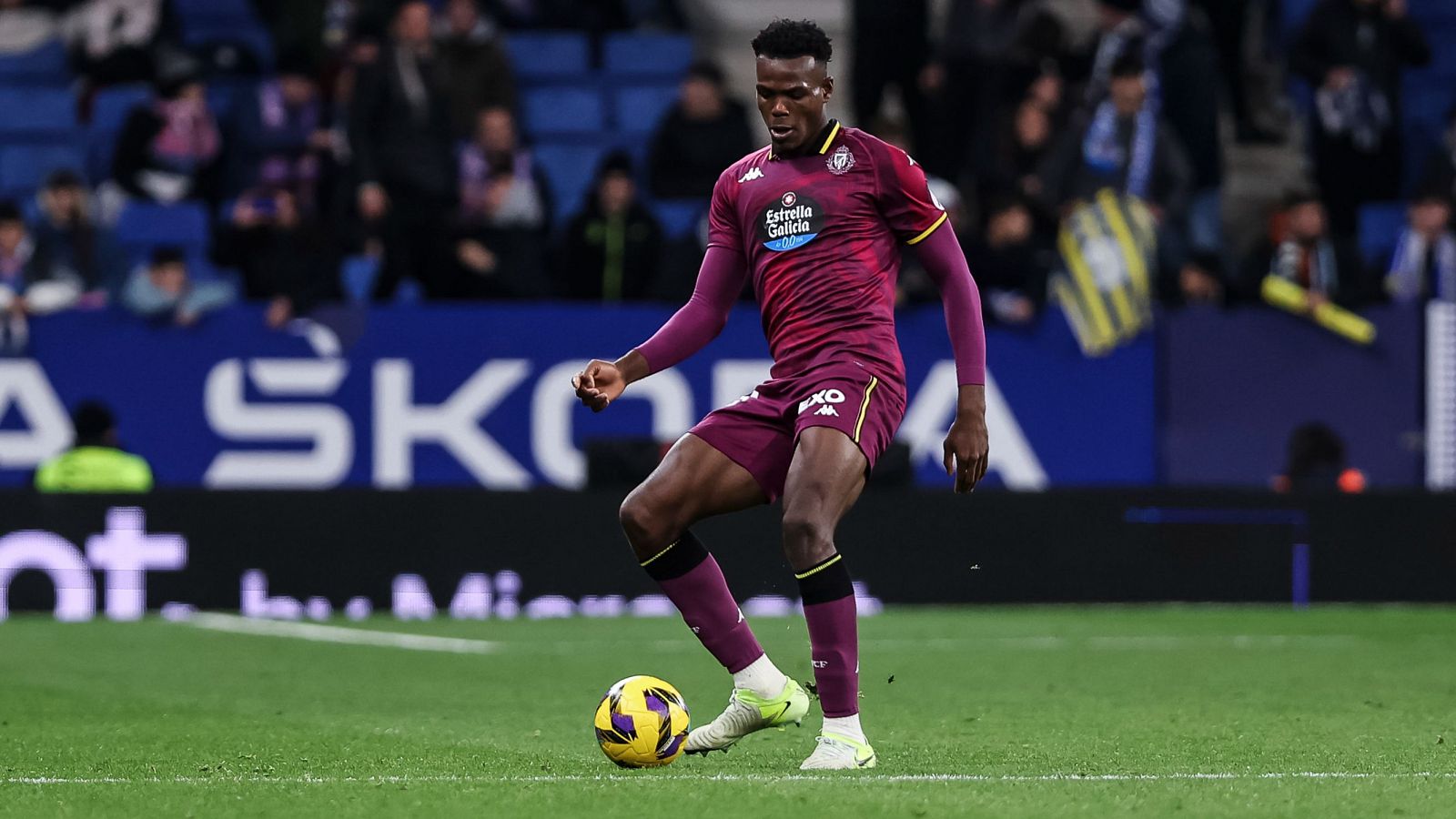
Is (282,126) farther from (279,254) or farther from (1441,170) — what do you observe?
(1441,170)

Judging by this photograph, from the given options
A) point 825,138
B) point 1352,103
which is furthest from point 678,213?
point 825,138

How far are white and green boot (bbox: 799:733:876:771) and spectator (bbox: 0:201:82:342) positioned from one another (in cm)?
863

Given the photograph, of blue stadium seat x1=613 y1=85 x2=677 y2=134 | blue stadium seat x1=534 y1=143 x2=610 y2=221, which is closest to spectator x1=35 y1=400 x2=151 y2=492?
blue stadium seat x1=534 y1=143 x2=610 y2=221

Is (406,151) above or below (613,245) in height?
above

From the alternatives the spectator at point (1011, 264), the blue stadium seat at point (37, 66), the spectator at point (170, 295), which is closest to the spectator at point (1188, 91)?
the spectator at point (1011, 264)

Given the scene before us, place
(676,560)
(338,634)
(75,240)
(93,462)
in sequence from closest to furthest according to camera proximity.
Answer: (676,560), (338,634), (93,462), (75,240)

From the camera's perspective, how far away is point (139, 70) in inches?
642

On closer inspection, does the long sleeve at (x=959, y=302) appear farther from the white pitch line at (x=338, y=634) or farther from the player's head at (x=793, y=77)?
the white pitch line at (x=338, y=634)

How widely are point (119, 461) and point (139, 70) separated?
4.10 m

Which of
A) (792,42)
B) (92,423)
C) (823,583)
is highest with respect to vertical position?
(792,42)

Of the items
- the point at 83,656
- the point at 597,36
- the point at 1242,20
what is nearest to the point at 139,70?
the point at 597,36

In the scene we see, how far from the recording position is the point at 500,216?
47.5 ft

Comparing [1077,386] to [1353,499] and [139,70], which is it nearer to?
[1353,499]

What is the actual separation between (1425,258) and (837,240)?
891 centimetres
